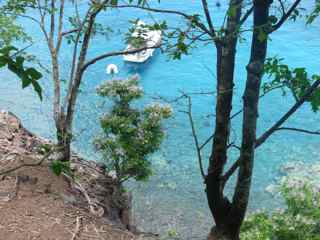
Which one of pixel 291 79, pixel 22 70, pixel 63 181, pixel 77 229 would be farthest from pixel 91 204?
pixel 22 70

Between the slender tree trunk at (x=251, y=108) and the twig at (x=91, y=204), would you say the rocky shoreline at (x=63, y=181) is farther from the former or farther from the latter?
the slender tree trunk at (x=251, y=108)

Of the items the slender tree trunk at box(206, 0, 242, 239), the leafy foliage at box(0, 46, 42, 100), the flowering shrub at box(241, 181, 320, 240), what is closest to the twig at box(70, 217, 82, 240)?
the slender tree trunk at box(206, 0, 242, 239)

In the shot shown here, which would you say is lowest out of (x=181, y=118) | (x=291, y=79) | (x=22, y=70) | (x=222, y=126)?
(x=181, y=118)

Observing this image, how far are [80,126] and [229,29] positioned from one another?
831 cm

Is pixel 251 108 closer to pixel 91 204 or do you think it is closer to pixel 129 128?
pixel 91 204

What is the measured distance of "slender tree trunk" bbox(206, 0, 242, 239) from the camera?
154 inches

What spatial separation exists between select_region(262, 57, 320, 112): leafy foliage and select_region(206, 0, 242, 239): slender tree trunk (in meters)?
0.37

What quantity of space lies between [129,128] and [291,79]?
8.99 feet

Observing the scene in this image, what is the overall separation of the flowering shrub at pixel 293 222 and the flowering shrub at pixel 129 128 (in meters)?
1.69

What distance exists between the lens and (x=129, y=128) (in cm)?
592

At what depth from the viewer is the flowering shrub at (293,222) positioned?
14.6ft

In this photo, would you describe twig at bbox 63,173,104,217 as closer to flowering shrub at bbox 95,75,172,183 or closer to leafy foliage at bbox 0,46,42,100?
flowering shrub at bbox 95,75,172,183

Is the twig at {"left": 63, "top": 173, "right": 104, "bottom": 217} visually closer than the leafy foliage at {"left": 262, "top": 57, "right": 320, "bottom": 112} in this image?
No

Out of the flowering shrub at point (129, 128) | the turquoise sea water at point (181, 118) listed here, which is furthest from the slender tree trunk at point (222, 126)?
the flowering shrub at point (129, 128)
